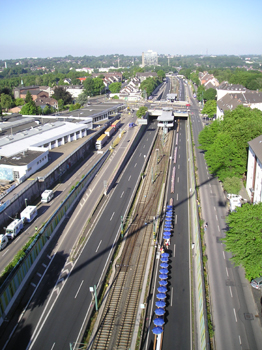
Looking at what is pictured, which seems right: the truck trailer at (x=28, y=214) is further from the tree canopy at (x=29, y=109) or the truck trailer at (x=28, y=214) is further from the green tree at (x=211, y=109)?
the green tree at (x=211, y=109)

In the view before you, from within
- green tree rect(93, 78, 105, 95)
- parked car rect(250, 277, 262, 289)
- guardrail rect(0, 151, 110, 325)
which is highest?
green tree rect(93, 78, 105, 95)

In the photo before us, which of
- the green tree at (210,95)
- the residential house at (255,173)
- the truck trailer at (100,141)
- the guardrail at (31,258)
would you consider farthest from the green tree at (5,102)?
the residential house at (255,173)

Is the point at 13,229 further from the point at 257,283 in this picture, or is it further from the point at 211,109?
the point at 211,109

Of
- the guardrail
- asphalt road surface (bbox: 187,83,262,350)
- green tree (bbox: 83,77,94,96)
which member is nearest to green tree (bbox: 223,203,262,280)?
asphalt road surface (bbox: 187,83,262,350)

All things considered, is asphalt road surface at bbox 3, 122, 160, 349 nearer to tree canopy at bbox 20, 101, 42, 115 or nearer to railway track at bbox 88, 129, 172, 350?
railway track at bbox 88, 129, 172, 350

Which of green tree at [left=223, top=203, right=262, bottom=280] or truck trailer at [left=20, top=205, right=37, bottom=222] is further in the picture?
truck trailer at [left=20, top=205, right=37, bottom=222]

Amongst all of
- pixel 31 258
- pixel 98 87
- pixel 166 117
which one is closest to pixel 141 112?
pixel 166 117
